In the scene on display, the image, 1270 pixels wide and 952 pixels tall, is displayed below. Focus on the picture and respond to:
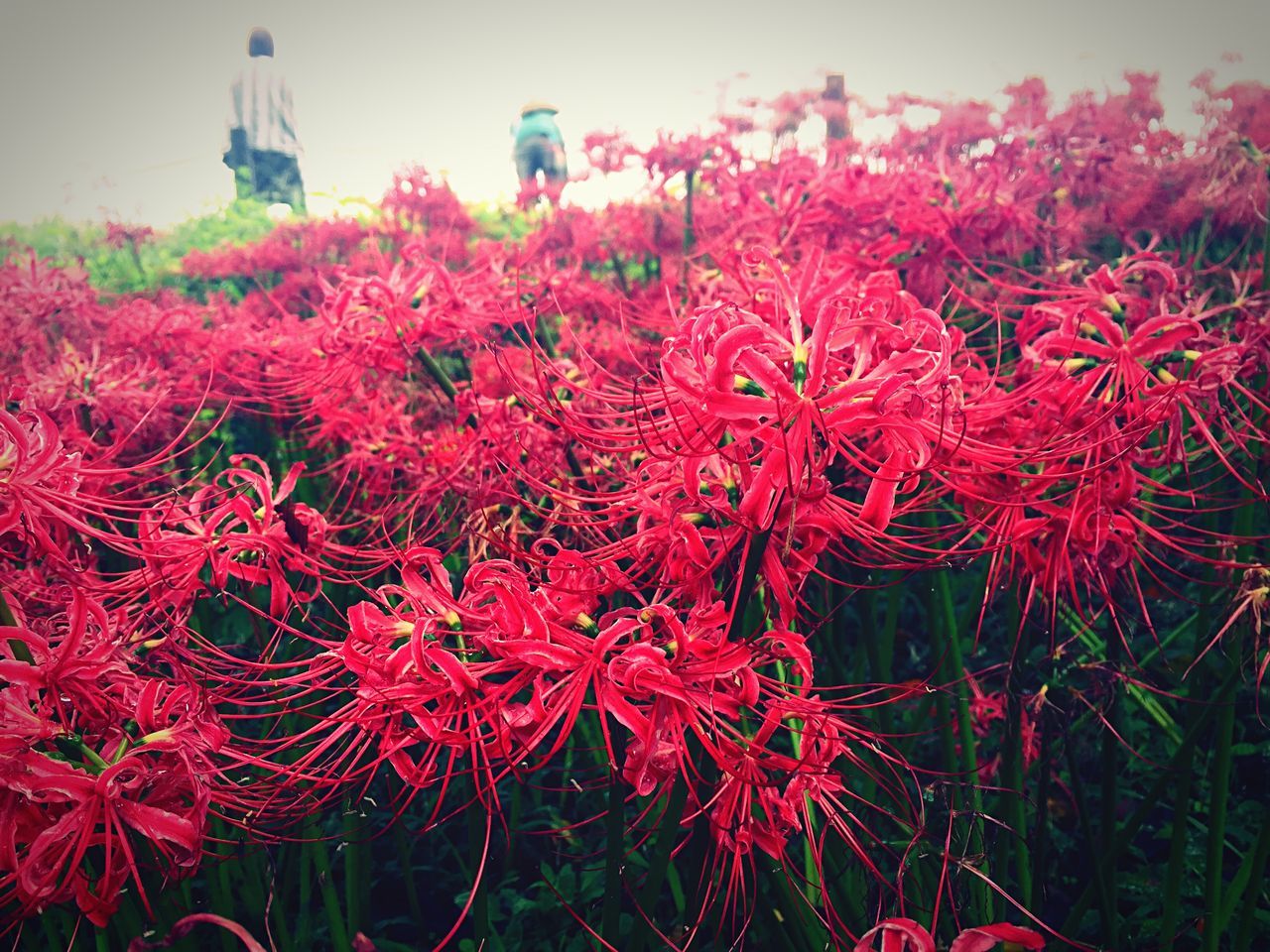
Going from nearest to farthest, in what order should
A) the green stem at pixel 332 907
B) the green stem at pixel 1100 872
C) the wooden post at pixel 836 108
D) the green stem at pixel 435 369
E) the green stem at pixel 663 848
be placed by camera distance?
the green stem at pixel 663 848 < the green stem at pixel 1100 872 < the green stem at pixel 332 907 < the green stem at pixel 435 369 < the wooden post at pixel 836 108

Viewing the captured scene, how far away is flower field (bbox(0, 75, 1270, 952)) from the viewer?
114 centimetres

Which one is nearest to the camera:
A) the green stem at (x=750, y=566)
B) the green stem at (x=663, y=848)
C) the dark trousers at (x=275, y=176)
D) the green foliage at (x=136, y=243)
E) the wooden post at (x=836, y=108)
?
the green stem at (x=750, y=566)

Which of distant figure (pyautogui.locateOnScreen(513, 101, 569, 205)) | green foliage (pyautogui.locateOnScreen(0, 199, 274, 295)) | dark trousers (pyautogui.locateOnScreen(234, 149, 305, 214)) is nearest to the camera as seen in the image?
distant figure (pyautogui.locateOnScreen(513, 101, 569, 205))

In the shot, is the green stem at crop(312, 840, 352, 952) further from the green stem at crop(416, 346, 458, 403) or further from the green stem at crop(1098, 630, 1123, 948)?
the green stem at crop(1098, 630, 1123, 948)

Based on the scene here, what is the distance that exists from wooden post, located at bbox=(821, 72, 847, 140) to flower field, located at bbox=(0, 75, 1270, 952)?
1385 mm

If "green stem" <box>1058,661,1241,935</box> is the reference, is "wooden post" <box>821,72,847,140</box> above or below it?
above

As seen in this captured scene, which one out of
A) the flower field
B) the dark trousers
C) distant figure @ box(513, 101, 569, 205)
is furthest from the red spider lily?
the dark trousers

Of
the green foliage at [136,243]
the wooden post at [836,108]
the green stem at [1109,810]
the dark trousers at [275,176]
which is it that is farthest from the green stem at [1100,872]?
the dark trousers at [275,176]

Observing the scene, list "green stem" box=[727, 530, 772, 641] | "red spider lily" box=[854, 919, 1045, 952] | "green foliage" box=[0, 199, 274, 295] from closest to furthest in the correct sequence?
"red spider lily" box=[854, 919, 1045, 952] < "green stem" box=[727, 530, 772, 641] < "green foliage" box=[0, 199, 274, 295]

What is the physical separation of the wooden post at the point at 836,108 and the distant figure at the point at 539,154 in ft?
4.86

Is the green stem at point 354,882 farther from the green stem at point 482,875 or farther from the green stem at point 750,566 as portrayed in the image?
the green stem at point 750,566

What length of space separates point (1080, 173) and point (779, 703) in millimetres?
3328

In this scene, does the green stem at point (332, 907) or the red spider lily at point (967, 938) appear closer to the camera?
the red spider lily at point (967, 938)

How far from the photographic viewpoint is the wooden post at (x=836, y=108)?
445 centimetres
